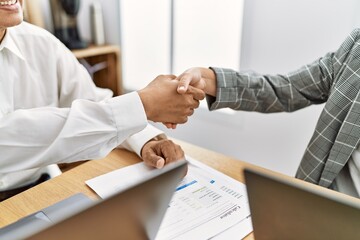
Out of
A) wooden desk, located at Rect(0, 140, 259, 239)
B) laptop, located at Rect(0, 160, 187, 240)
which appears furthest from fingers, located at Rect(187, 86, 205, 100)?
laptop, located at Rect(0, 160, 187, 240)

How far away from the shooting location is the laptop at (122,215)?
0.35m

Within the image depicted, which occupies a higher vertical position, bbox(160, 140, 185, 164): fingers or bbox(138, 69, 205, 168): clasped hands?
bbox(138, 69, 205, 168): clasped hands

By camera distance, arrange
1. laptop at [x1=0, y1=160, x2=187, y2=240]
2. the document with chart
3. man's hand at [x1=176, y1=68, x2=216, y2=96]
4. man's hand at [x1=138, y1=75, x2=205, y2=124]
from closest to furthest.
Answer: laptop at [x1=0, y1=160, x2=187, y2=240], the document with chart, man's hand at [x1=138, y1=75, x2=205, y2=124], man's hand at [x1=176, y1=68, x2=216, y2=96]

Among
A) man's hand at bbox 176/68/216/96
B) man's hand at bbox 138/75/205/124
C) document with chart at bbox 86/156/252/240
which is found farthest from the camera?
man's hand at bbox 176/68/216/96

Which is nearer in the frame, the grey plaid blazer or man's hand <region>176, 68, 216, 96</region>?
the grey plaid blazer

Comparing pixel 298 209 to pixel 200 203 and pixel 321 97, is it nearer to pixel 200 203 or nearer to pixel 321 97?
pixel 200 203

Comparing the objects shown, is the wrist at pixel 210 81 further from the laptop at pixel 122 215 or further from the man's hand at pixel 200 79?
the laptop at pixel 122 215

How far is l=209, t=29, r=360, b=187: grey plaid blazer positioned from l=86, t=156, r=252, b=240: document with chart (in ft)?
0.96

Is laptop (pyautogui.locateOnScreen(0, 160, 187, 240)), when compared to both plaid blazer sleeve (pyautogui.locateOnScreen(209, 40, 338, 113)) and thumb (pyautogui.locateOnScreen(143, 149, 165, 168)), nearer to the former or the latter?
thumb (pyautogui.locateOnScreen(143, 149, 165, 168))

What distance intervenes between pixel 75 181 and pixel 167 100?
0.34m

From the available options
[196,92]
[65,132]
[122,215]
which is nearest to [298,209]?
[122,215]

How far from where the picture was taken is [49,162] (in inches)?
34.9

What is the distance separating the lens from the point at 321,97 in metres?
1.18

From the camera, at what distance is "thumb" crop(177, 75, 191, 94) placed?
105 centimetres
